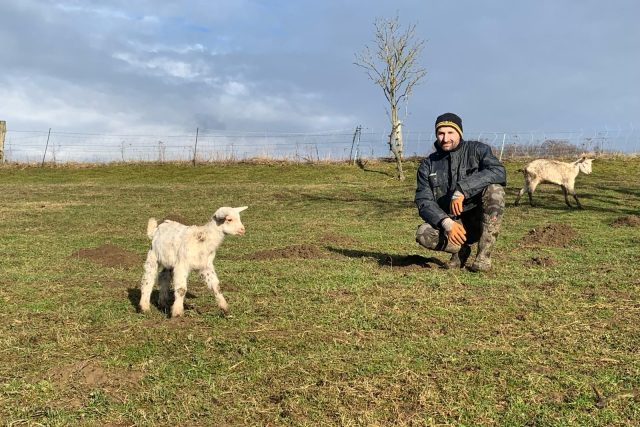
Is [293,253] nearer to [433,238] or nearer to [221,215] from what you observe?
[433,238]

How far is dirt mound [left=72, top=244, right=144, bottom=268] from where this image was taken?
984 cm

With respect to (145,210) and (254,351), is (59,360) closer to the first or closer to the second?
(254,351)

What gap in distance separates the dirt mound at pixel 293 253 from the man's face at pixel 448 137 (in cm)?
336

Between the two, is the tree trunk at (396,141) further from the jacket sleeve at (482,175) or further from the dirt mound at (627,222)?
the jacket sleeve at (482,175)

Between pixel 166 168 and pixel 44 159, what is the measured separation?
9.47 m

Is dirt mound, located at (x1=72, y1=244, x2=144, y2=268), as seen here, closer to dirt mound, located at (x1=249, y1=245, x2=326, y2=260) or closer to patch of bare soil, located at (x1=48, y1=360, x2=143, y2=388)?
dirt mound, located at (x1=249, y1=245, x2=326, y2=260)

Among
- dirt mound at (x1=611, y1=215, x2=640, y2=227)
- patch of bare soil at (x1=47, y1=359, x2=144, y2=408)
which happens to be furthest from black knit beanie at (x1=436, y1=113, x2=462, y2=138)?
dirt mound at (x1=611, y1=215, x2=640, y2=227)

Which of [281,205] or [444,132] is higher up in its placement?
[444,132]

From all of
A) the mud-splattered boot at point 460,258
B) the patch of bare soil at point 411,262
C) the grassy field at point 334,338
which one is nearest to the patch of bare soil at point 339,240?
the grassy field at point 334,338

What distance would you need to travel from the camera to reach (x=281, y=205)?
20859 millimetres

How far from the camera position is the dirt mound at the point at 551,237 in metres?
11.2

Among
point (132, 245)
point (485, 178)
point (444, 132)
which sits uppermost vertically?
point (444, 132)

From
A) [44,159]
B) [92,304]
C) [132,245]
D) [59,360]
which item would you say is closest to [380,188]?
[132,245]

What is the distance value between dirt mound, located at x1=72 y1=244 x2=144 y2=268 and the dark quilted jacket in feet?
17.6
